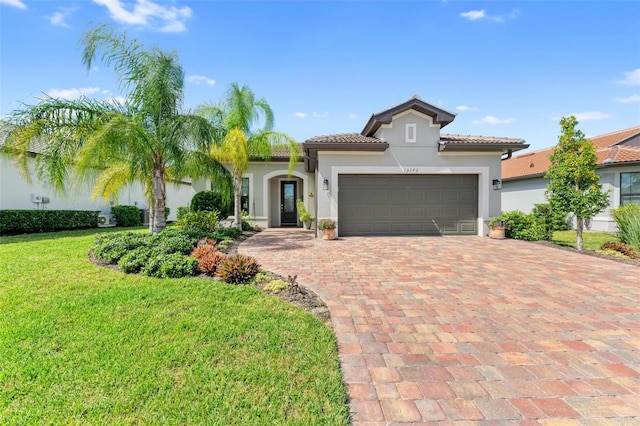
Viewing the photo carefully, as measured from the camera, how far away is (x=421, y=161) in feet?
38.5

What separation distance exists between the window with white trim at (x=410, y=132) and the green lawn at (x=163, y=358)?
950cm

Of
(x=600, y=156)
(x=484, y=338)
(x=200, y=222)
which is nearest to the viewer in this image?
(x=484, y=338)

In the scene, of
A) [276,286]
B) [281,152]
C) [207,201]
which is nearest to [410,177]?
[281,152]

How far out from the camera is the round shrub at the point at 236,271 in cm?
546

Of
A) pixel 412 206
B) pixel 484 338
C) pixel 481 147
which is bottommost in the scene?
pixel 484 338

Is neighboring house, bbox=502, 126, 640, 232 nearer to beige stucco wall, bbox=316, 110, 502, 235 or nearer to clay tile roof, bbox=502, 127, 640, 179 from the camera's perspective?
clay tile roof, bbox=502, 127, 640, 179

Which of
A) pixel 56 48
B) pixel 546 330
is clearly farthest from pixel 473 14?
pixel 56 48

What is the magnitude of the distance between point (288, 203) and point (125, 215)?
9.82 meters

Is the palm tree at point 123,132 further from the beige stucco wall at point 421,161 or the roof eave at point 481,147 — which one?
the roof eave at point 481,147

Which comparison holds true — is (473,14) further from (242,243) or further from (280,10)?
(242,243)

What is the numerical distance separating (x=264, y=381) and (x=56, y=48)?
1117 centimetres

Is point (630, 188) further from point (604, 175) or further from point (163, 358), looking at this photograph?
point (163, 358)

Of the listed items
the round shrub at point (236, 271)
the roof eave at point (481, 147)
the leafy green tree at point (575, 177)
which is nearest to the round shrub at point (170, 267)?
the round shrub at point (236, 271)

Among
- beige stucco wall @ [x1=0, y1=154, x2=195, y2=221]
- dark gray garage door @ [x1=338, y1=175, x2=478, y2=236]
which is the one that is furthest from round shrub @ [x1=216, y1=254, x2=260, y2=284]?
dark gray garage door @ [x1=338, y1=175, x2=478, y2=236]
